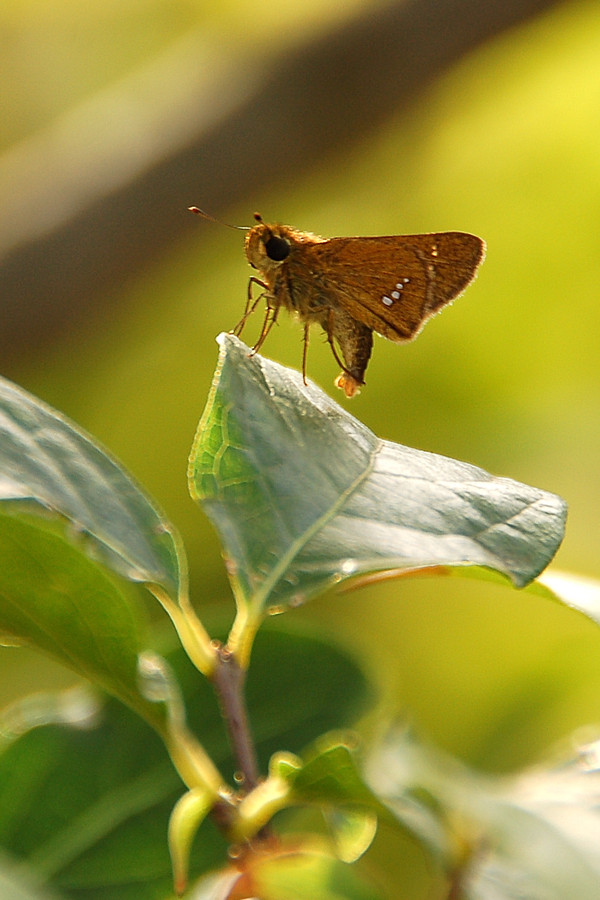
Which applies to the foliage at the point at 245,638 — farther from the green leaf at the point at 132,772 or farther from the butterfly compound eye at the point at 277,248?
the butterfly compound eye at the point at 277,248

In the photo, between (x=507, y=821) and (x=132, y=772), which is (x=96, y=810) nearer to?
(x=132, y=772)

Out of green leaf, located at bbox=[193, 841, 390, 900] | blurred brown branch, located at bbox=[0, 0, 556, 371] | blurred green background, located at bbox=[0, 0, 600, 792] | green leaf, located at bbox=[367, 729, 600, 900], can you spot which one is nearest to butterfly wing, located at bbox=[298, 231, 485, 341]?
green leaf, located at bbox=[367, 729, 600, 900]

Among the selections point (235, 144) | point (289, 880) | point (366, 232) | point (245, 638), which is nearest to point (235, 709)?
point (245, 638)

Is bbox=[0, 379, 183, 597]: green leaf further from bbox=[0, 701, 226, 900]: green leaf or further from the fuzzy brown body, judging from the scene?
the fuzzy brown body

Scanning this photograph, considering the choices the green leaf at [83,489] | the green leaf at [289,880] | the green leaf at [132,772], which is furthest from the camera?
the green leaf at [132,772]

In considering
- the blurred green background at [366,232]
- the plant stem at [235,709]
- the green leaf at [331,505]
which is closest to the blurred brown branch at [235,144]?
the blurred green background at [366,232]

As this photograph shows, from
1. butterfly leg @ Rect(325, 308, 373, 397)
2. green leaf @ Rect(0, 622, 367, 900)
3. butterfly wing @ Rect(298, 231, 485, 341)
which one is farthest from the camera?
butterfly leg @ Rect(325, 308, 373, 397)
